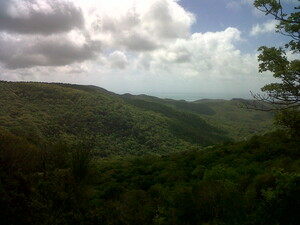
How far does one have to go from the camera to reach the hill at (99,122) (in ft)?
346

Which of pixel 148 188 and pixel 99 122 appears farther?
pixel 99 122

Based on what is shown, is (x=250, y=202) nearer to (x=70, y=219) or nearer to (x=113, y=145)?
(x=70, y=219)

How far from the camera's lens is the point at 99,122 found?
133625 mm

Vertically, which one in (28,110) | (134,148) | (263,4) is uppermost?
(263,4)

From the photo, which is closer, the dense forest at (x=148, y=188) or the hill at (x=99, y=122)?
the dense forest at (x=148, y=188)

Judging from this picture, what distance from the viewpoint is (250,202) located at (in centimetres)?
816

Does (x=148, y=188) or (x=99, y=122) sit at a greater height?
(x=148, y=188)

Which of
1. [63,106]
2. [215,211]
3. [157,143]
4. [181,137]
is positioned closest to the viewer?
[215,211]

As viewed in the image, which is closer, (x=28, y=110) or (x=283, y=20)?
(x=283, y=20)

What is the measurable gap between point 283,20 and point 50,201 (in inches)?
379

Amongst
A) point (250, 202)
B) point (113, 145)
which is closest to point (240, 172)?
point (250, 202)

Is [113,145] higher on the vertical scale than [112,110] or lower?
lower

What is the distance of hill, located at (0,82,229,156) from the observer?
346 feet

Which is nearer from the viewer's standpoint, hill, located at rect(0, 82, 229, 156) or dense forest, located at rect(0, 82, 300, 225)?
dense forest, located at rect(0, 82, 300, 225)
